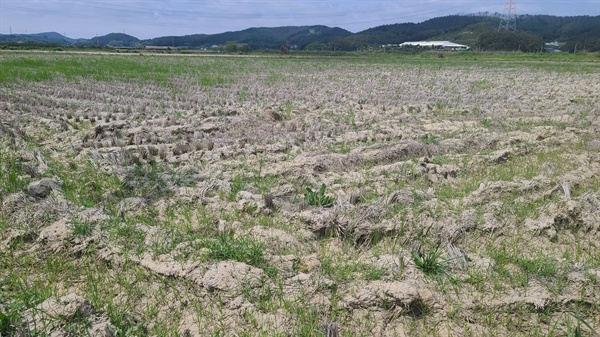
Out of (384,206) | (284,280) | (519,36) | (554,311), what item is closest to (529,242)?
(554,311)

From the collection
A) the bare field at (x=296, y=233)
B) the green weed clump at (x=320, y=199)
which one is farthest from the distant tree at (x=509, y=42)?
the green weed clump at (x=320, y=199)

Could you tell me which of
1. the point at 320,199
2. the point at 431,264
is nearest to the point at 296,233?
the point at 320,199

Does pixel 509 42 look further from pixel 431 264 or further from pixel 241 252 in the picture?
pixel 241 252

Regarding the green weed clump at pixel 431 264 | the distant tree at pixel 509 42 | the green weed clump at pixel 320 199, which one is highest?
the distant tree at pixel 509 42

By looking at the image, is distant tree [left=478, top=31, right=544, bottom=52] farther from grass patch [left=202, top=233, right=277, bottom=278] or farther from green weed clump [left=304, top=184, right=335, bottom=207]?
grass patch [left=202, top=233, right=277, bottom=278]

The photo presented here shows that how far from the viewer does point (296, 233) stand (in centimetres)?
403

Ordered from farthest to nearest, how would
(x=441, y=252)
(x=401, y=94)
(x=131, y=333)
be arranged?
(x=401, y=94) → (x=441, y=252) → (x=131, y=333)

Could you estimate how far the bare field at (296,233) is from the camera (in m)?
2.80

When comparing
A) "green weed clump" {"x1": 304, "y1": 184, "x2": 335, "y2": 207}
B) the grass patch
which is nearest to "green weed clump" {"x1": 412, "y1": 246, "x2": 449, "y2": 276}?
the grass patch

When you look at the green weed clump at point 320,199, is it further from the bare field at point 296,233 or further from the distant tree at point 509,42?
the distant tree at point 509,42

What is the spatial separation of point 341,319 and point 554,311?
65.3 inches

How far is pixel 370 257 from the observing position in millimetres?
3531

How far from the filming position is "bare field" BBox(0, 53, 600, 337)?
9.18ft

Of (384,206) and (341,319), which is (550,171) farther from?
(341,319)
